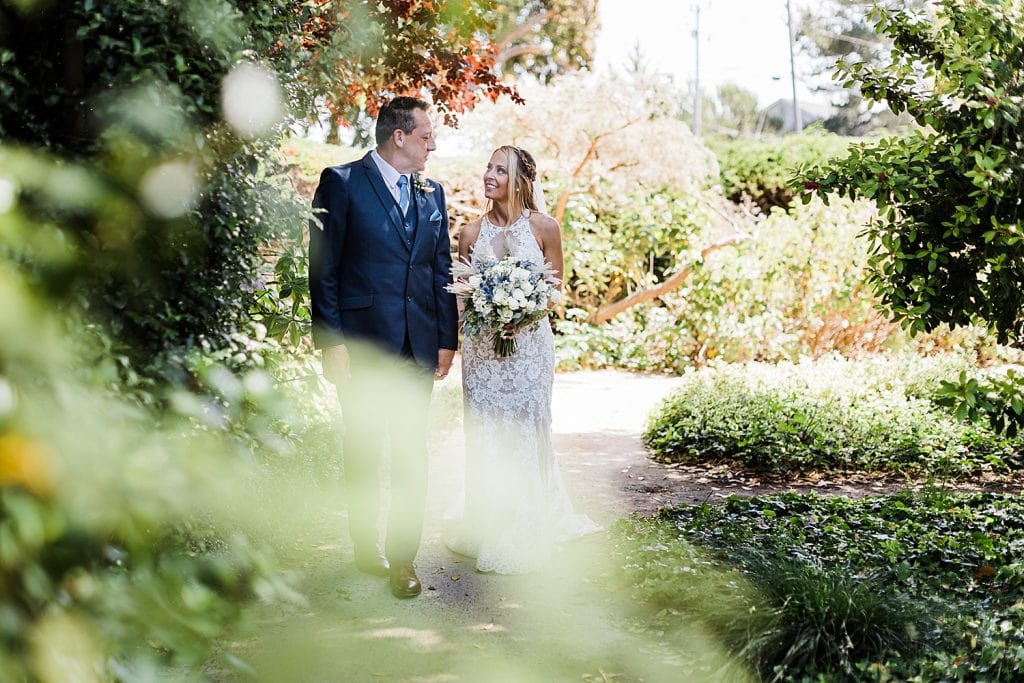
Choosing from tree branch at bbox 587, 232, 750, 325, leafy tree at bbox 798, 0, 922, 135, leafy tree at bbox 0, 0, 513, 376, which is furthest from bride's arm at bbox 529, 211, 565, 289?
leafy tree at bbox 798, 0, 922, 135

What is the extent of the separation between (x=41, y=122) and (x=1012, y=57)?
13.4 ft

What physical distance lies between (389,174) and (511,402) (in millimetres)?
1458

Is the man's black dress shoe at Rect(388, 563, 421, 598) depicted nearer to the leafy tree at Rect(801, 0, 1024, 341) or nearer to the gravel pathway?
the gravel pathway

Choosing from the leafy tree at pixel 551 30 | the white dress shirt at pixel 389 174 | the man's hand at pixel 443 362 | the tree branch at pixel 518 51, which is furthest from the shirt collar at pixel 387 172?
the tree branch at pixel 518 51

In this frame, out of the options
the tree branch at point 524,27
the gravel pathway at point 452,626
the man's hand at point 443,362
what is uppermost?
the tree branch at point 524,27

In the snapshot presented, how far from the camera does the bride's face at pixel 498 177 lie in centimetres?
502

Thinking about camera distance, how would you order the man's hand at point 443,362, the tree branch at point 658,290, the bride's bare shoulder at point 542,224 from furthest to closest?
the tree branch at point 658,290
the bride's bare shoulder at point 542,224
the man's hand at point 443,362

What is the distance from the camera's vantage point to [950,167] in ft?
15.0

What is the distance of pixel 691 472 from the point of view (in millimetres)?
7344

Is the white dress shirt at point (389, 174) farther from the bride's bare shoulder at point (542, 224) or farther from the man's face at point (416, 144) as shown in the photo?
the bride's bare shoulder at point (542, 224)

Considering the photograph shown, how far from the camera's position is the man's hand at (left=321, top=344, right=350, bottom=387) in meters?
4.16

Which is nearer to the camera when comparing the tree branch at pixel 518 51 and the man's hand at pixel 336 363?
the man's hand at pixel 336 363

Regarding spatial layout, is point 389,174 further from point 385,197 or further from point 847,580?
point 847,580

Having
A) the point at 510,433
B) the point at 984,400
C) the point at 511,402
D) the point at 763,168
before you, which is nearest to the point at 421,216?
the point at 511,402
